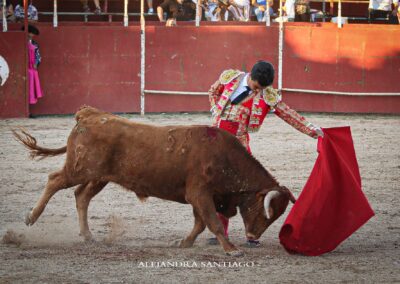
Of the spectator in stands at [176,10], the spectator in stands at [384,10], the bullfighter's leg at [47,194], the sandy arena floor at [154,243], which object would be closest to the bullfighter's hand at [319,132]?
the sandy arena floor at [154,243]

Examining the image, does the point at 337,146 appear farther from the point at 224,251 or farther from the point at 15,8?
the point at 15,8

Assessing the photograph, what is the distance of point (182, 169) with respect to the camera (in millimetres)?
5047

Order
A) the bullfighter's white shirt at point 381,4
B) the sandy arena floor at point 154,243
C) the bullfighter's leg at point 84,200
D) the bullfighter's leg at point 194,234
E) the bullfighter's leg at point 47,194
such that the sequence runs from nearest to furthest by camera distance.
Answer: the sandy arena floor at point 154,243 < the bullfighter's leg at point 194,234 < the bullfighter's leg at point 47,194 < the bullfighter's leg at point 84,200 < the bullfighter's white shirt at point 381,4

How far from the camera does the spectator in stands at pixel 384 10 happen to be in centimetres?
1405

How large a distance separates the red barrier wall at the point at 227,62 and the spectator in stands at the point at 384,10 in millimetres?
998

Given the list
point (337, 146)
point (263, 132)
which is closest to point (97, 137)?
point (337, 146)

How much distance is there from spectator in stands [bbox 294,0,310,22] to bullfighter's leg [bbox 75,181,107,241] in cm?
880

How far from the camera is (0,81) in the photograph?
1200 centimetres

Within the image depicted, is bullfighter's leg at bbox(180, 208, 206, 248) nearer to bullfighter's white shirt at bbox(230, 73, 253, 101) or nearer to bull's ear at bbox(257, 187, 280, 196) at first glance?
bull's ear at bbox(257, 187, 280, 196)

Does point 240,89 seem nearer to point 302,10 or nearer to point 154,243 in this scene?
point 154,243

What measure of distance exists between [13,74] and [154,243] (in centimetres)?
727

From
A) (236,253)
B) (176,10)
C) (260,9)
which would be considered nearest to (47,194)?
(236,253)

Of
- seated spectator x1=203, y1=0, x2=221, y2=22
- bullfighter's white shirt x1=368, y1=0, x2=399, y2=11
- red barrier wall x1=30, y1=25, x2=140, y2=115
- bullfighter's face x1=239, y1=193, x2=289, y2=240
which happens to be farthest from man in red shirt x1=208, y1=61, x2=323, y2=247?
bullfighter's white shirt x1=368, y1=0, x2=399, y2=11

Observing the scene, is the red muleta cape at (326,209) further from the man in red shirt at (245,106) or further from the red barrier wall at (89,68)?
the red barrier wall at (89,68)
